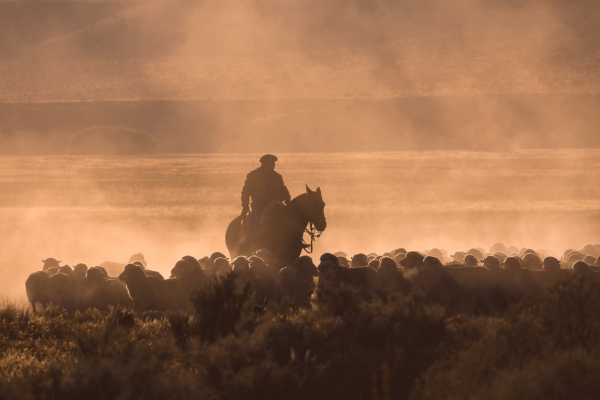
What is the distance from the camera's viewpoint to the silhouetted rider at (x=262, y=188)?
13.0m

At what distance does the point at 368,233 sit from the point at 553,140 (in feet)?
187

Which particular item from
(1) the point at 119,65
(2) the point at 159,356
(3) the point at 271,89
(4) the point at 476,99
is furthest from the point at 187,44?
(2) the point at 159,356

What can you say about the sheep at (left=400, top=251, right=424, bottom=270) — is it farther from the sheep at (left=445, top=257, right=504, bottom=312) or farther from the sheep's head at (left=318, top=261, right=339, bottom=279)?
the sheep's head at (left=318, top=261, right=339, bottom=279)

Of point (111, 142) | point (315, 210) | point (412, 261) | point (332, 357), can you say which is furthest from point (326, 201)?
point (111, 142)

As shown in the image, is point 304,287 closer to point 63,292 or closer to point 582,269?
point 63,292

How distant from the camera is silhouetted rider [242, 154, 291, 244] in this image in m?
13.0

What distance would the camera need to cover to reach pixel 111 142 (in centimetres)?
6688

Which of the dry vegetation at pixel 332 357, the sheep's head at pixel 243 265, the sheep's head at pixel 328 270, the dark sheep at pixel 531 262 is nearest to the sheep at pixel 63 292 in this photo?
the sheep's head at pixel 243 265

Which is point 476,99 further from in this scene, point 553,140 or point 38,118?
point 38,118

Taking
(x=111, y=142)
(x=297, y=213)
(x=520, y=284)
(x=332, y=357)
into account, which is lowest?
(x=332, y=357)

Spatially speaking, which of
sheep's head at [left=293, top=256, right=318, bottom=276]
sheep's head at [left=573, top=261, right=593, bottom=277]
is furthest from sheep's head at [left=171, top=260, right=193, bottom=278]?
sheep's head at [left=573, top=261, right=593, bottom=277]

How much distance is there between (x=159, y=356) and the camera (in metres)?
6.79

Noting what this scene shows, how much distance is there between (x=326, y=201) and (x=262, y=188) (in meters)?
23.9

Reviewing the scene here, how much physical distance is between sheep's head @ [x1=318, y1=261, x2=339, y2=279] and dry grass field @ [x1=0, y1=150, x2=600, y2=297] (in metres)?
7.80
